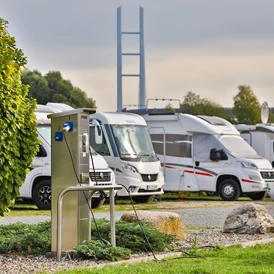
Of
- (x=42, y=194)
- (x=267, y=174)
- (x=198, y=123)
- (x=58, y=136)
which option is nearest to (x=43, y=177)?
(x=42, y=194)

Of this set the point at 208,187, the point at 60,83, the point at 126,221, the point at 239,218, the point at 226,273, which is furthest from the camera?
the point at 60,83

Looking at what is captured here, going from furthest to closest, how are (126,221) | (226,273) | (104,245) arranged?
(126,221) → (104,245) → (226,273)

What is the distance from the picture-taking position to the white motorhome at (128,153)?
79.2 ft

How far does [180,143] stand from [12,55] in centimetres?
1725

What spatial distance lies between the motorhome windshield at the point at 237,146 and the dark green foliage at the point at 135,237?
52.0 feet

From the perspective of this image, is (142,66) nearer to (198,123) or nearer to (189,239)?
(198,123)

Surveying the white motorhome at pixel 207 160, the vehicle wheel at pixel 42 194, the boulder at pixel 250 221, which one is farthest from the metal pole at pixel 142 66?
the boulder at pixel 250 221

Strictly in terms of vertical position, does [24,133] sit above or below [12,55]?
below

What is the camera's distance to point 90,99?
78188 millimetres

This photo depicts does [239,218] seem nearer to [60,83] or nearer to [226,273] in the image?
[226,273]

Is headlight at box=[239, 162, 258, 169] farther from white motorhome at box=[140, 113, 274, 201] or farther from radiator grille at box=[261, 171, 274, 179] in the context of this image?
radiator grille at box=[261, 171, 274, 179]

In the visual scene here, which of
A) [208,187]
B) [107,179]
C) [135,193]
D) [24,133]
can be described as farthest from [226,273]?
[208,187]

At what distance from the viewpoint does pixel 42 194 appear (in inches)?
862

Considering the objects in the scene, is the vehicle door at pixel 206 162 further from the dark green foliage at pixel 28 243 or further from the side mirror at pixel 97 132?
the dark green foliage at pixel 28 243
